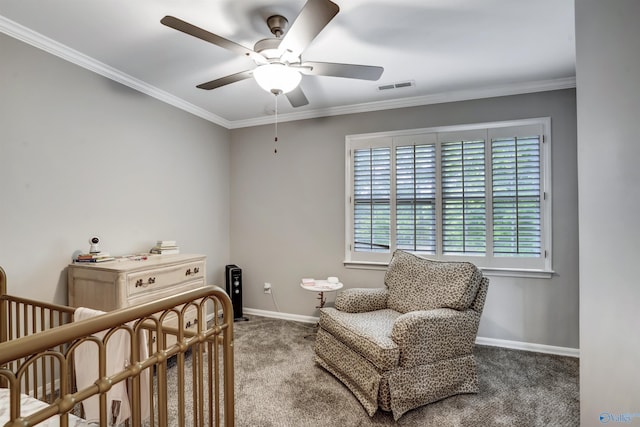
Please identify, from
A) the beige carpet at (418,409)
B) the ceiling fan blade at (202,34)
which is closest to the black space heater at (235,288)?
the beige carpet at (418,409)

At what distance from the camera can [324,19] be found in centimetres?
153

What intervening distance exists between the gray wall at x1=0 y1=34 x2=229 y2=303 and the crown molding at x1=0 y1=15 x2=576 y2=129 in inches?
2.5

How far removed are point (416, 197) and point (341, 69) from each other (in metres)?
1.75

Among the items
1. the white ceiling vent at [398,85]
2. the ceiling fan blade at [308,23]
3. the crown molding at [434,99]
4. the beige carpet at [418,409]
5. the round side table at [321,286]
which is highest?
the white ceiling vent at [398,85]

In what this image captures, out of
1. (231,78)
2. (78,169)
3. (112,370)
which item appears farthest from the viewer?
(78,169)

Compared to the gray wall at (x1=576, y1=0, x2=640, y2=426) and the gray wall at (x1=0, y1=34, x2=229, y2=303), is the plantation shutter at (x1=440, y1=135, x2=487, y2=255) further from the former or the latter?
the gray wall at (x1=0, y1=34, x2=229, y2=303)

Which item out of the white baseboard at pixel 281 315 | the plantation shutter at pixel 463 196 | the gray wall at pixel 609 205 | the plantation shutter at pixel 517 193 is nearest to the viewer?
the gray wall at pixel 609 205

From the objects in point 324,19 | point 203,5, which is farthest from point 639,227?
point 203,5

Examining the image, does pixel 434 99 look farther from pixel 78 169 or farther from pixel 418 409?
pixel 78 169

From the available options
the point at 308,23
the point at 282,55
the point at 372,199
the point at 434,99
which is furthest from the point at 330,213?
the point at 308,23

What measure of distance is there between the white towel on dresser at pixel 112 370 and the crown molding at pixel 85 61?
1.93 m

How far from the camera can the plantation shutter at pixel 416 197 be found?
326 cm

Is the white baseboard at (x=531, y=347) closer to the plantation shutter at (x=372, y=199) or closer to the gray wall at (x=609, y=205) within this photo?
the plantation shutter at (x=372, y=199)

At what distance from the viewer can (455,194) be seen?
3.18 meters
